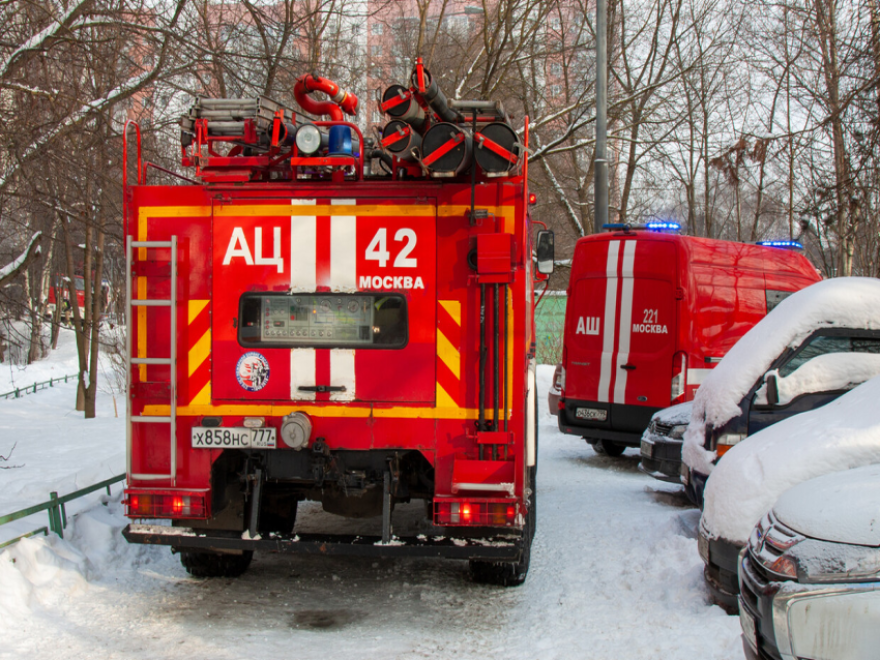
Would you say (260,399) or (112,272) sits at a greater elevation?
(112,272)

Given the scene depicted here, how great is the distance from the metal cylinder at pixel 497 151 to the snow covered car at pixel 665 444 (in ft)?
13.2

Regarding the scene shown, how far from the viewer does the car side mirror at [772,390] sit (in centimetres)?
605

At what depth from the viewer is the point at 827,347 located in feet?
20.6

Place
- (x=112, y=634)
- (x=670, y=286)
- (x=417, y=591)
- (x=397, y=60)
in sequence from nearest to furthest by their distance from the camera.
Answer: (x=112, y=634)
(x=417, y=591)
(x=670, y=286)
(x=397, y=60)

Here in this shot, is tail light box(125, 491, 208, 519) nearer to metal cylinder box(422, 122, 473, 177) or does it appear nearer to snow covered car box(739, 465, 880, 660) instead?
metal cylinder box(422, 122, 473, 177)

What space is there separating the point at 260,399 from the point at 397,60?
1542cm

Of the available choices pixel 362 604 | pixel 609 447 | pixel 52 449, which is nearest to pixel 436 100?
pixel 362 604

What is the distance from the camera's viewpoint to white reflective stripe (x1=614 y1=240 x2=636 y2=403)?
9.63m

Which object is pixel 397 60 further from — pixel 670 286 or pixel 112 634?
pixel 112 634

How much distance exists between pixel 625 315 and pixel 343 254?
548 cm

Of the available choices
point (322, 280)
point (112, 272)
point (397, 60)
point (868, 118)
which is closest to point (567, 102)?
point (397, 60)

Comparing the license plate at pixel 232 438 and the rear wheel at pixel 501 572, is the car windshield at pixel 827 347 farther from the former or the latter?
the license plate at pixel 232 438

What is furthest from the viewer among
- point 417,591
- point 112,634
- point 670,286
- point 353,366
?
point 670,286

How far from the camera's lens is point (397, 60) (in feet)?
61.9
